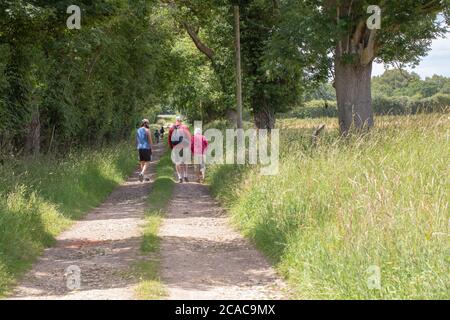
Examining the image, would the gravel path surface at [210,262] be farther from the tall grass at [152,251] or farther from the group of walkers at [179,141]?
the group of walkers at [179,141]

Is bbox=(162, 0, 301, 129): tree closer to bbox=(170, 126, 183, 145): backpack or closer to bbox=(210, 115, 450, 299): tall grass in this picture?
bbox=(170, 126, 183, 145): backpack

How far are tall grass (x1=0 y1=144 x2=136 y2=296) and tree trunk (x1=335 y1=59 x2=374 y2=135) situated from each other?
6.99 metres

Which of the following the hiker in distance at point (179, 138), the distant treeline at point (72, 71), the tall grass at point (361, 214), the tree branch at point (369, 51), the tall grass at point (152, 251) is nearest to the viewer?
the tall grass at point (361, 214)

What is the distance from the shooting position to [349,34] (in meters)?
16.7

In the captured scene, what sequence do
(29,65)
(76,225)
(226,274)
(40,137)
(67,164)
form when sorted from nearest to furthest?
(226,274) < (76,225) < (29,65) < (67,164) < (40,137)

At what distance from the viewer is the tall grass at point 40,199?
31.7 feet

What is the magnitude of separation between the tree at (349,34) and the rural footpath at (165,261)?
5063 millimetres

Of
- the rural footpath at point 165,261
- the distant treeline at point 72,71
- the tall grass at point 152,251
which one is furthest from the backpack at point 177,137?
the rural footpath at point 165,261

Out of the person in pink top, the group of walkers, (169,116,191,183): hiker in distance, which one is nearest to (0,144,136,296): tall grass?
the group of walkers

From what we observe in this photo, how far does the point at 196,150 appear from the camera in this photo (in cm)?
2055

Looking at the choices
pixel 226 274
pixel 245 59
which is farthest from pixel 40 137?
pixel 226 274

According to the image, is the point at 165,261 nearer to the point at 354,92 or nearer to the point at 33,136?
the point at 354,92
